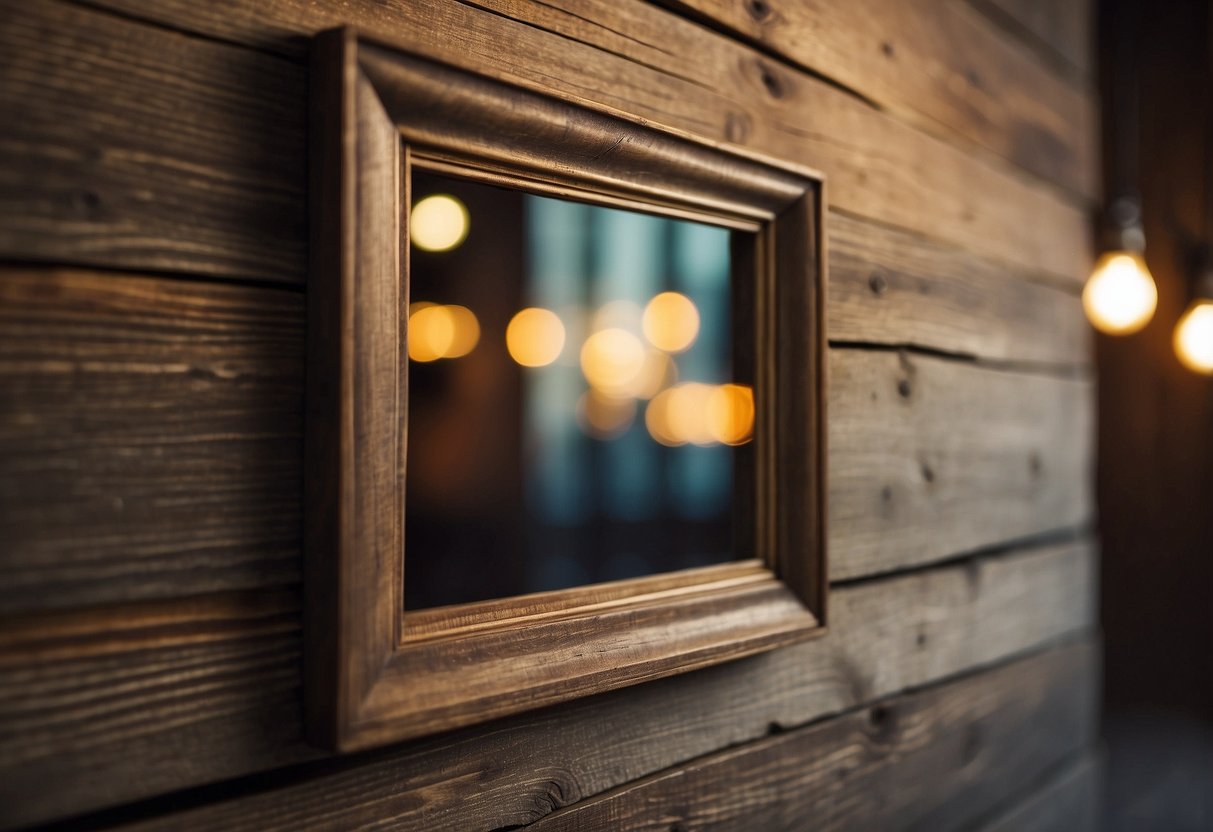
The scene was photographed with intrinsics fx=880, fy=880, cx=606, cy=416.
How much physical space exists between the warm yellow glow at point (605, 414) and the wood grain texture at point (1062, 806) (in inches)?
150

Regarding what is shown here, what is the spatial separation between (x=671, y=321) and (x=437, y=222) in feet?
6.83

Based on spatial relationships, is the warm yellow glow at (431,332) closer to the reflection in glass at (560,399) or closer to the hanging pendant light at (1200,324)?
the reflection in glass at (560,399)

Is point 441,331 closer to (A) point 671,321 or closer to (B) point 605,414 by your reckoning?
(A) point 671,321

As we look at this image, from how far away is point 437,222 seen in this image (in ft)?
8.79

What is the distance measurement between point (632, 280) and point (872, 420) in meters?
4.43

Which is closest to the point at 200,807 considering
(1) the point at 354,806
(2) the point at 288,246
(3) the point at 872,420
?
(1) the point at 354,806

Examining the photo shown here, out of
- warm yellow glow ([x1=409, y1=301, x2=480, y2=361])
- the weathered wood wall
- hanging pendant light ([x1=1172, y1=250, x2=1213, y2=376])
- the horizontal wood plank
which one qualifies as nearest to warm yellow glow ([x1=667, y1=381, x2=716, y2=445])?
warm yellow glow ([x1=409, y1=301, x2=480, y2=361])

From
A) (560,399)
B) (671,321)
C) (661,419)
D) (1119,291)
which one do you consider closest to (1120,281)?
(1119,291)

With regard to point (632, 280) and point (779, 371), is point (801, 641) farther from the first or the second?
point (632, 280)

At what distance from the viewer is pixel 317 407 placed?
590 mm

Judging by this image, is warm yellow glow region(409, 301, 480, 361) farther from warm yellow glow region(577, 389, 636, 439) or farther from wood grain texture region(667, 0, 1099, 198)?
wood grain texture region(667, 0, 1099, 198)

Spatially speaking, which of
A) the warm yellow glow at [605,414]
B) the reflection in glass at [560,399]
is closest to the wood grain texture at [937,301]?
the reflection in glass at [560,399]

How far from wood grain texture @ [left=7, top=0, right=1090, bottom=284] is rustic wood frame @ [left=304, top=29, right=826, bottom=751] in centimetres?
3

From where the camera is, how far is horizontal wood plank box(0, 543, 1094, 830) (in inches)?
19.6
